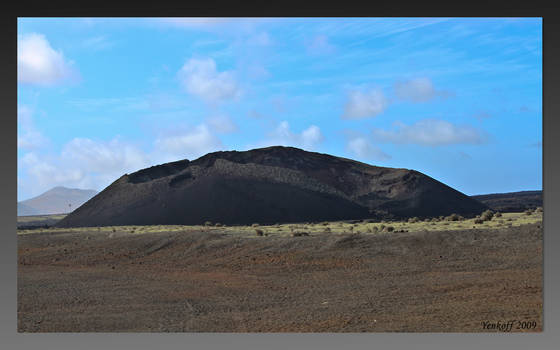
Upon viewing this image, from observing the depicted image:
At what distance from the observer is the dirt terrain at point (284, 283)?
14.1 meters

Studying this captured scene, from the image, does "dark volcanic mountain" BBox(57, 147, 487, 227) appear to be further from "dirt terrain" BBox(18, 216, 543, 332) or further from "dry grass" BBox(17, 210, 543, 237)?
"dirt terrain" BBox(18, 216, 543, 332)

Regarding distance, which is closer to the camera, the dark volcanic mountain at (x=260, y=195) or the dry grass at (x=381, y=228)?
the dry grass at (x=381, y=228)

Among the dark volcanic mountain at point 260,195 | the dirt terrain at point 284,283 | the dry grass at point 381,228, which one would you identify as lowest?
the dirt terrain at point 284,283

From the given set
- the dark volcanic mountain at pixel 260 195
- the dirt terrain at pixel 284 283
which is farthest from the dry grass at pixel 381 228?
the dark volcanic mountain at pixel 260 195

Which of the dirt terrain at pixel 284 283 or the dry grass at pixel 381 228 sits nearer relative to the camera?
the dirt terrain at pixel 284 283

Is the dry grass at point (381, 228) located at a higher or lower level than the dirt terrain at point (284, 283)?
higher

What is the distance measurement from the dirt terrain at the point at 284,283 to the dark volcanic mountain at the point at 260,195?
26740 millimetres

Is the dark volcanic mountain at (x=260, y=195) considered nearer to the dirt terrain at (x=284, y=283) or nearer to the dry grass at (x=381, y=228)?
the dry grass at (x=381, y=228)

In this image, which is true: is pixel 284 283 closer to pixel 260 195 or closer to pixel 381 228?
pixel 381 228

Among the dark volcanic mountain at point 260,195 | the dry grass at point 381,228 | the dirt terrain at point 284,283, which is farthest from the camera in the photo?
Answer: the dark volcanic mountain at point 260,195

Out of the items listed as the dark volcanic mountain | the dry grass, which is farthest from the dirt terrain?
the dark volcanic mountain

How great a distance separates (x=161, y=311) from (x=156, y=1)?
7.90 metres

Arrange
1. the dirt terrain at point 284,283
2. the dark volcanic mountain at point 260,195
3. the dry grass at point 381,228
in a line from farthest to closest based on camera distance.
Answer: the dark volcanic mountain at point 260,195 → the dry grass at point 381,228 → the dirt terrain at point 284,283

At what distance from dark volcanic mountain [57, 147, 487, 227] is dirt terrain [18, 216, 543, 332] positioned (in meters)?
26.7
